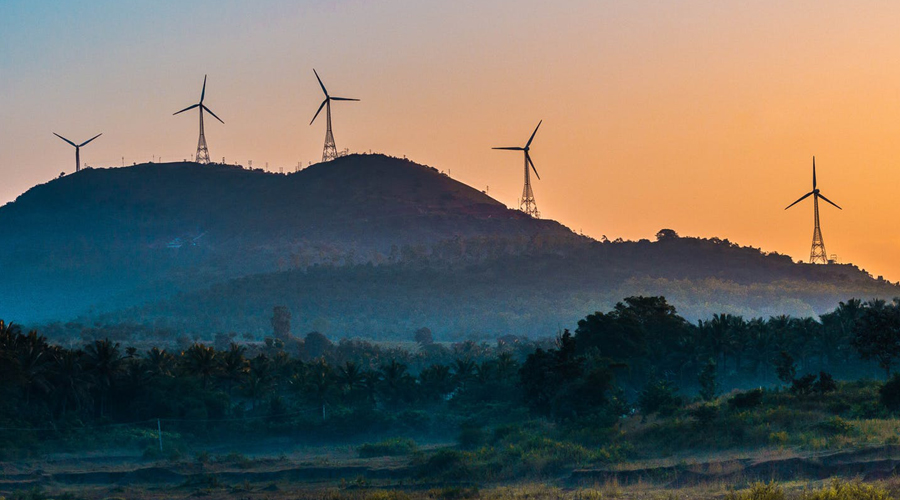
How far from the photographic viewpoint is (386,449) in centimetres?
10638

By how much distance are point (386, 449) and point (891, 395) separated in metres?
43.1

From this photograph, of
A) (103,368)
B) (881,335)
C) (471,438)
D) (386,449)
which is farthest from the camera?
(103,368)

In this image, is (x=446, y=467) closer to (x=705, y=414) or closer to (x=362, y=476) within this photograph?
(x=362, y=476)

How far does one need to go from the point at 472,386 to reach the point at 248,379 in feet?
78.6

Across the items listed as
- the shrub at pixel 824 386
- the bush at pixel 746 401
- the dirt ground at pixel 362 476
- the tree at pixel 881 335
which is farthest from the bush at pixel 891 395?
the tree at pixel 881 335

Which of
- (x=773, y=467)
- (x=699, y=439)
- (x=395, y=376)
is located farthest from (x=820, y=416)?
(x=395, y=376)

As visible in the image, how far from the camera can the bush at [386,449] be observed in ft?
345

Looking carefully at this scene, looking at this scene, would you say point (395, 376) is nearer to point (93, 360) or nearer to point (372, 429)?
point (372, 429)

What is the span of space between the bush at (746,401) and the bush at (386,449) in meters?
29.5

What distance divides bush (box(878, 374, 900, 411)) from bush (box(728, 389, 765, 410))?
853 cm

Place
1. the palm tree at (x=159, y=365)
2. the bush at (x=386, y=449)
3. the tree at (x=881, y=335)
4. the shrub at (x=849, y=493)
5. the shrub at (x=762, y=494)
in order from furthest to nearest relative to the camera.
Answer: the palm tree at (x=159, y=365) < the bush at (x=386, y=449) < the tree at (x=881, y=335) < the shrub at (x=762, y=494) < the shrub at (x=849, y=493)

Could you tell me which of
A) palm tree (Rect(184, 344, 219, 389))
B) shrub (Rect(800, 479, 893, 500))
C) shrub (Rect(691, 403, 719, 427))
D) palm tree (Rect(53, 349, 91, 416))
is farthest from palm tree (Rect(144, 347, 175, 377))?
shrub (Rect(800, 479, 893, 500))

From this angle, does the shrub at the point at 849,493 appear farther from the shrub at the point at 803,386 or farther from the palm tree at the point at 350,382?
the palm tree at the point at 350,382

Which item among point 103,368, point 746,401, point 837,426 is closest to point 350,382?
point 103,368
